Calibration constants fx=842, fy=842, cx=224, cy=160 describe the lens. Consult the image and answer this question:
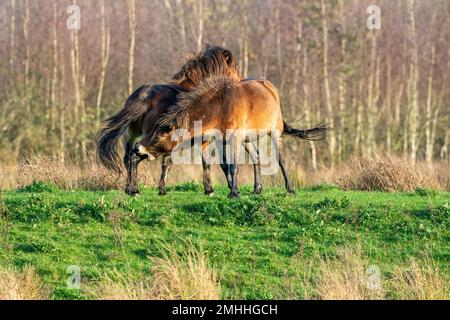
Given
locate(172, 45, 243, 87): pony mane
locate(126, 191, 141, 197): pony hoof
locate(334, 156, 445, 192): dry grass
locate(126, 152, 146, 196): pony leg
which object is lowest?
locate(334, 156, 445, 192): dry grass

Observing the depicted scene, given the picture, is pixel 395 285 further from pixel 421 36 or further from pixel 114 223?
pixel 421 36

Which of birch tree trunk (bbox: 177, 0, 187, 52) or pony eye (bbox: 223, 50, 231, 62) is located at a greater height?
birch tree trunk (bbox: 177, 0, 187, 52)

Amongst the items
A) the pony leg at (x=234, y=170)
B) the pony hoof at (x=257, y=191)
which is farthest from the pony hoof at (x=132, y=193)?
the pony hoof at (x=257, y=191)

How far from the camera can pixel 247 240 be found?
1182 centimetres

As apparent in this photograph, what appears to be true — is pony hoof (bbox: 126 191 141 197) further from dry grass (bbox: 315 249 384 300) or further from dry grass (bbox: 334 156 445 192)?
dry grass (bbox: 334 156 445 192)

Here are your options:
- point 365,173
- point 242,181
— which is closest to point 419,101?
point 242,181

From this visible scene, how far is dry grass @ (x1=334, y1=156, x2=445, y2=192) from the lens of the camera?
1623 cm

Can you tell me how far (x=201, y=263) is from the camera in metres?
10.2

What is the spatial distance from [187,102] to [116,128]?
53.3 inches

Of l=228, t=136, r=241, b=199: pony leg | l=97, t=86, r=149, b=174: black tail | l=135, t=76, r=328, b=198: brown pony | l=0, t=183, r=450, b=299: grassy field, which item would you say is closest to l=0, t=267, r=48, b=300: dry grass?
l=0, t=183, r=450, b=299: grassy field

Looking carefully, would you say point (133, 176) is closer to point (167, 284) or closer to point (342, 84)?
point (167, 284)

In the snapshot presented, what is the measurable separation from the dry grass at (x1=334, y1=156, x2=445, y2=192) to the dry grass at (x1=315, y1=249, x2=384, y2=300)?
5.44 m

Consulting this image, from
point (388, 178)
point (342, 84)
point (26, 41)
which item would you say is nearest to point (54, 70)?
point (26, 41)
